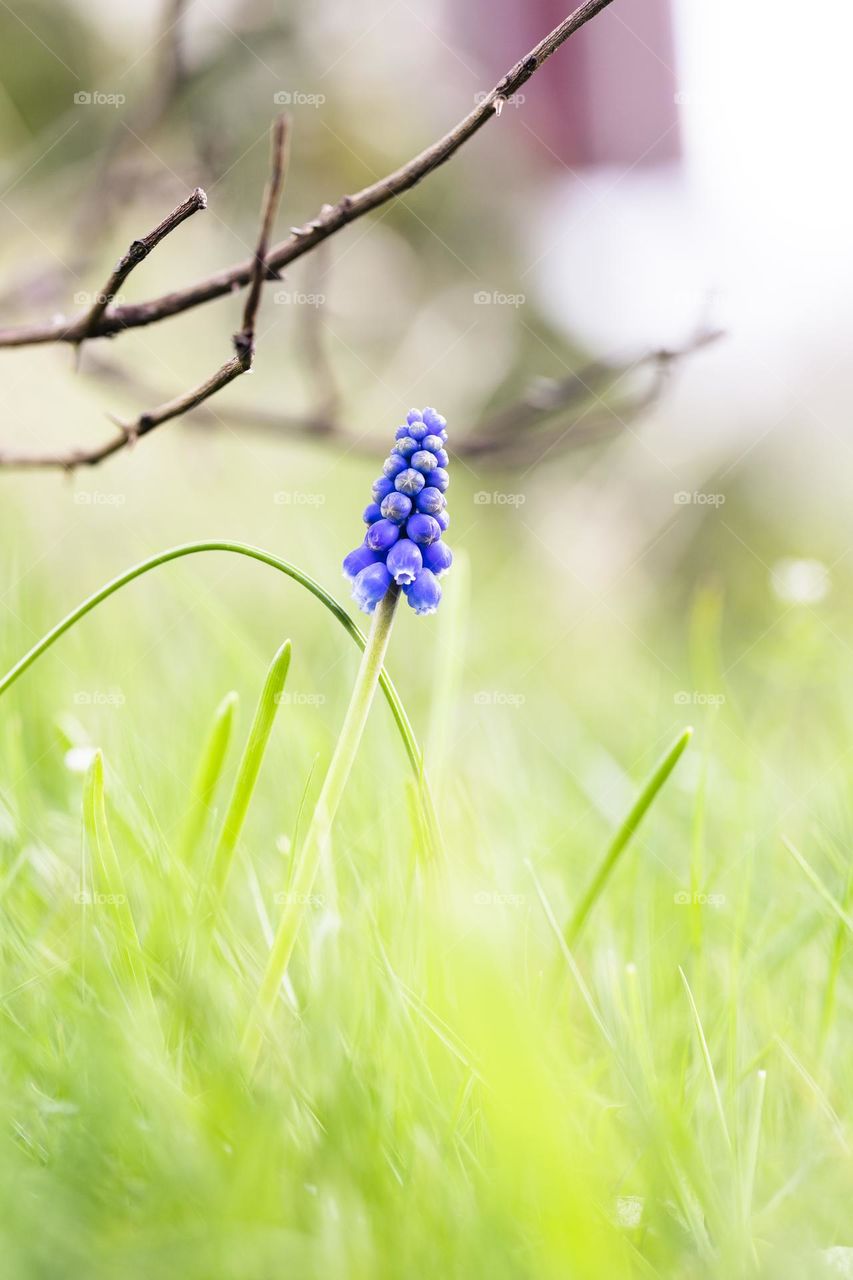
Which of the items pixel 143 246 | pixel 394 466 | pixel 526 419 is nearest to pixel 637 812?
pixel 394 466

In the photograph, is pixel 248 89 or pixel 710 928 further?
pixel 248 89

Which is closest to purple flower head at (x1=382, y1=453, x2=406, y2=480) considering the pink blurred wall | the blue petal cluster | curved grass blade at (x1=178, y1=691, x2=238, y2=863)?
the blue petal cluster

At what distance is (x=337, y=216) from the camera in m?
1.07

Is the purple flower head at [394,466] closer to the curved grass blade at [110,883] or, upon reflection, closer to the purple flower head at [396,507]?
the purple flower head at [396,507]

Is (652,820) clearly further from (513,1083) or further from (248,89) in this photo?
(248,89)

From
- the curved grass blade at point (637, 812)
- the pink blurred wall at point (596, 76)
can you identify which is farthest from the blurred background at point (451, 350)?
the curved grass blade at point (637, 812)

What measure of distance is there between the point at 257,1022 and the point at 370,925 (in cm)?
20

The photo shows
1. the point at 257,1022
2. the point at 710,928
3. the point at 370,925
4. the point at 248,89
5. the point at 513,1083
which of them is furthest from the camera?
the point at 248,89

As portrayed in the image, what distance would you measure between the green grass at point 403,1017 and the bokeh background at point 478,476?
0.02 metres

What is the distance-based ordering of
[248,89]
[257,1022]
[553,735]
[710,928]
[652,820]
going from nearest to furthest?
[257,1022] → [710,928] → [652,820] → [553,735] → [248,89]

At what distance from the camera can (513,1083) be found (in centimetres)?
61

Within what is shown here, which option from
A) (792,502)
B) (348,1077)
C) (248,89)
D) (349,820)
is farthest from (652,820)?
(792,502)

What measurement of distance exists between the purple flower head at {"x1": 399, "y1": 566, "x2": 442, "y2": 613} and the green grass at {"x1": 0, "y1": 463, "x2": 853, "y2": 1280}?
0.17m

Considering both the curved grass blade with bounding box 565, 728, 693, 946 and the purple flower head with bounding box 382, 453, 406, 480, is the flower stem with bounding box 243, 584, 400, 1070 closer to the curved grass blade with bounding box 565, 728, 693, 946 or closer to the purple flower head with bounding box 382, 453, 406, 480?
the purple flower head with bounding box 382, 453, 406, 480
